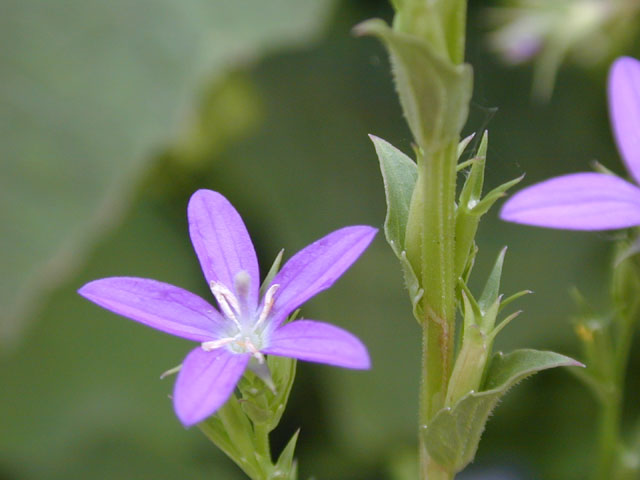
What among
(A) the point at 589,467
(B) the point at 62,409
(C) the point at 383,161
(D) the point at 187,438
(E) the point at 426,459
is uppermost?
(C) the point at 383,161

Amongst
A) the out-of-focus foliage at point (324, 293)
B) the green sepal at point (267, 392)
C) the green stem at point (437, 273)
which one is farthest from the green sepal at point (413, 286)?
the out-of-focus foliage at point (324, 293)

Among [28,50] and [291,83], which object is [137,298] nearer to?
[28,50]

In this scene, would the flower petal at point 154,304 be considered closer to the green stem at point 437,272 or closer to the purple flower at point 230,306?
the purple flower at point 230,306

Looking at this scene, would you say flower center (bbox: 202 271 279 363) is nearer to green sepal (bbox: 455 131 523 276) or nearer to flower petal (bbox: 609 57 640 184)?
green sepal (bbox: 455 131 523 276)

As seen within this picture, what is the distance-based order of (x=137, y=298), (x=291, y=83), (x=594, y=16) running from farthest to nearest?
(x=291, y=83) → (x=594, y=16) → (x=137, y=298)

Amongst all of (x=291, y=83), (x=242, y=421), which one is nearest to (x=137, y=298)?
(x=242, y=421)
